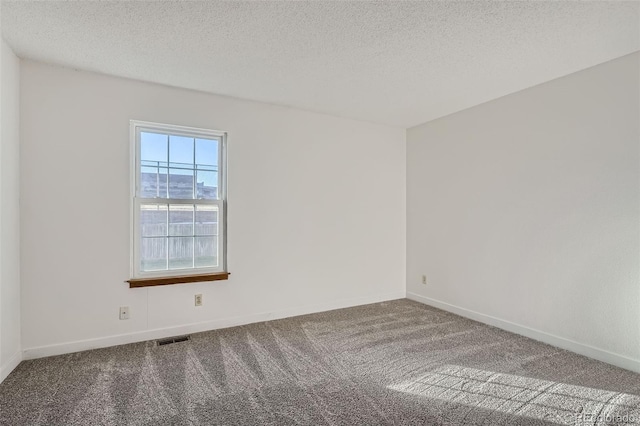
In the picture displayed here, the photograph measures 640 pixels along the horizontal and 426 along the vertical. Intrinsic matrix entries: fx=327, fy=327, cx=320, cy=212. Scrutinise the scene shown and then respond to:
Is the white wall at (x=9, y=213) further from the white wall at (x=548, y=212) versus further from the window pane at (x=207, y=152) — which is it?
the white wall at (x=548, y=212)

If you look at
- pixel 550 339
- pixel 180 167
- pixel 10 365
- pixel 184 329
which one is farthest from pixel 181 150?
pixel 550 339

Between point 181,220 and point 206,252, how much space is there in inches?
16.4

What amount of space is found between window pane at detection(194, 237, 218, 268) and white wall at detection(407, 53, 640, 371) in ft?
8.88

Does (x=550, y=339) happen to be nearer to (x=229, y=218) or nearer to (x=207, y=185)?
(x=229, y=218)

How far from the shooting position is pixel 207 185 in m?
3.43

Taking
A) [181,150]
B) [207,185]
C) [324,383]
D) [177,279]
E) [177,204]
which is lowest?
[324,383]

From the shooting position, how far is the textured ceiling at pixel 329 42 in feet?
6.54

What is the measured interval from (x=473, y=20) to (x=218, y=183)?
8.67 ft

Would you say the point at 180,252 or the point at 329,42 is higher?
the point at 329,42

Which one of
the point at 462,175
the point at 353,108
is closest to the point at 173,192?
the point at 353,108

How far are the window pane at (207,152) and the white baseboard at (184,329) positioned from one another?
5.42 ft

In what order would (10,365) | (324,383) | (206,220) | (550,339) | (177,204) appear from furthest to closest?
(206,220), (177,204), (550,339), (10,365), (324,383)

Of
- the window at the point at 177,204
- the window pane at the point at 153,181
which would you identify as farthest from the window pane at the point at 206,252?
the window pane at the point at 153,181

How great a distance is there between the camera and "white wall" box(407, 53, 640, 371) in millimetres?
2590
